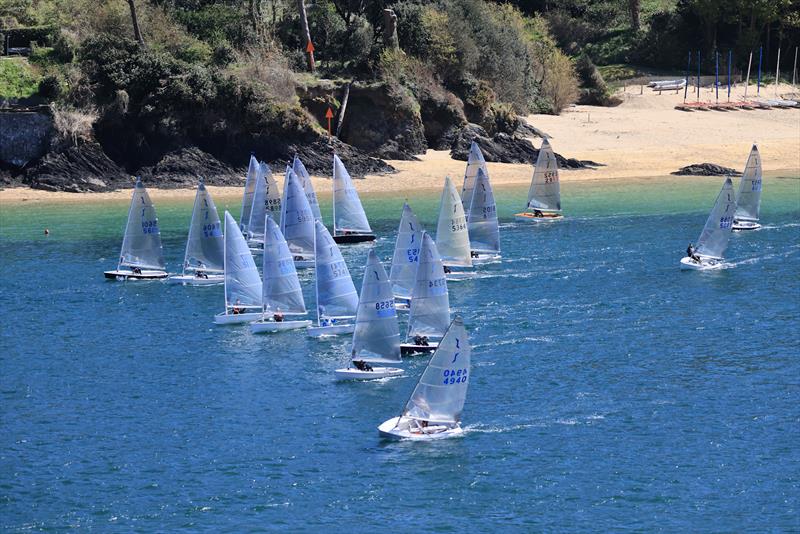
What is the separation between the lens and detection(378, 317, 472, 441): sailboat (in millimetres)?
42188

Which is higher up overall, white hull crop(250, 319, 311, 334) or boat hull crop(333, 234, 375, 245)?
boat hull crop(333, 234, 375, 245)

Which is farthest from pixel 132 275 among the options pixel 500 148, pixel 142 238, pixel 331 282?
pixel 500 148

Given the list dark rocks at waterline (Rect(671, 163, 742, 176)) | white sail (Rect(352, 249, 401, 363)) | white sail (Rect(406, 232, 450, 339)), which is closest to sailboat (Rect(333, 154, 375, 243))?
white sail (Rect(406, 232, 450, 339))

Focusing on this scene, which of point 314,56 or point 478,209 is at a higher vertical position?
point 314,56

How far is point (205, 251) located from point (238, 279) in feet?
28.0

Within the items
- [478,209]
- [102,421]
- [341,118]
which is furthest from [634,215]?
[102,421]

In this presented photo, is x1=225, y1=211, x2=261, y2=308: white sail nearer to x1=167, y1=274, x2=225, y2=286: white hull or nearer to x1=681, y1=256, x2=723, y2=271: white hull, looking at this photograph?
x1=167, y1=274, x2=225, y2=286: white hull

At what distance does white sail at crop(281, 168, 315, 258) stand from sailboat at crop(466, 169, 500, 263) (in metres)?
9.00

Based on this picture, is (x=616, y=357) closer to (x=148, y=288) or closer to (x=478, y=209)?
(x=478, y=209)

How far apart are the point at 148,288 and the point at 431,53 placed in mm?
49143

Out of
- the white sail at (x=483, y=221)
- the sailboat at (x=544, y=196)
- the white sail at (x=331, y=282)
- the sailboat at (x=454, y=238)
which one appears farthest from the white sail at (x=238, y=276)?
the sailboat at (x=544, y=196)

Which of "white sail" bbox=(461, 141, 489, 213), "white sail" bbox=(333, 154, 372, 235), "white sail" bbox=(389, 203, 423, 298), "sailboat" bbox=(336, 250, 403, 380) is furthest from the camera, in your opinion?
"white sail" bbox=(461, 141, 489, 213)

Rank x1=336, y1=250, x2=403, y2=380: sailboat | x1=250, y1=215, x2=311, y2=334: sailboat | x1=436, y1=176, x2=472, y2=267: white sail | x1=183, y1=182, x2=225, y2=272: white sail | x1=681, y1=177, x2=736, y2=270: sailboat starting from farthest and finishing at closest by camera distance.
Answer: x1=681, y1=177, x2=736, y2=270: sailboat < x1=183, y1=182, x2=225, y2=272: white sail < x1=436, y1=176, x2=472, y2=267: white sail < x1=250, y1=215, x2=311, y2=334: sailboat < x1=336, y1=250, x2=403, y2=380: sailboat

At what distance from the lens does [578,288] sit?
64375 mm
